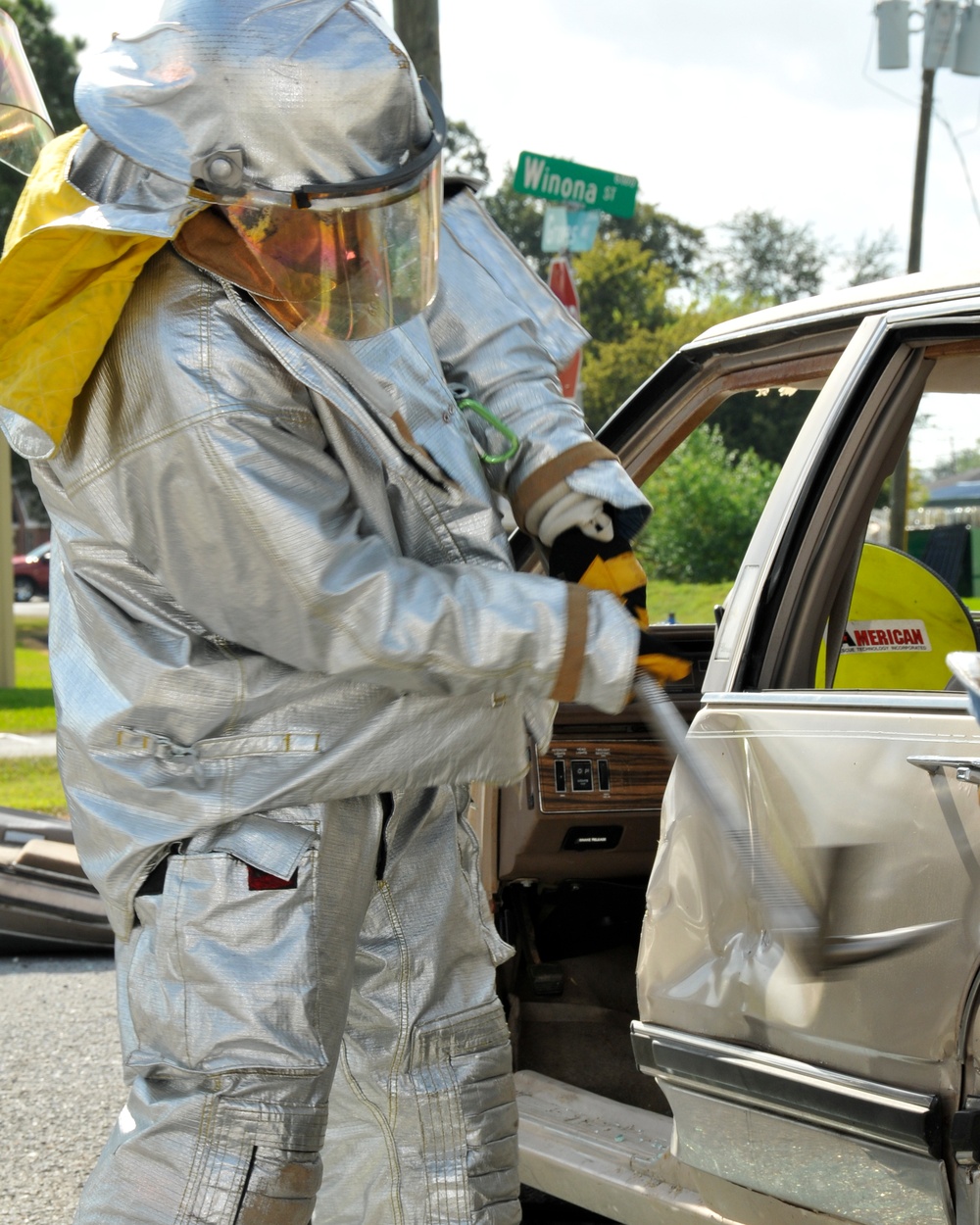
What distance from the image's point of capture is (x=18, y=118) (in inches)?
90.4

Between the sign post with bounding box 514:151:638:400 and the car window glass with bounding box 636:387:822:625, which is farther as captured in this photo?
the car window glass with bounding box 636:387:822:625

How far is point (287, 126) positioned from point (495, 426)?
51 cm

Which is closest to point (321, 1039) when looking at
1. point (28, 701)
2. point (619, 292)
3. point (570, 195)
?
point (570, 195)

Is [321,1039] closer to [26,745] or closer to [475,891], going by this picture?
[475,891]

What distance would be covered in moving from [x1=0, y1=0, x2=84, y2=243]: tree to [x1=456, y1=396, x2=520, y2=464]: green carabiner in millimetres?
Result: 19904

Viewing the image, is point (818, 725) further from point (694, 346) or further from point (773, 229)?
point (773, 229)

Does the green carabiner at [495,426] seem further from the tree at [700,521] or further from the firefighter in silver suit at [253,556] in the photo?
the tree at [700,521]

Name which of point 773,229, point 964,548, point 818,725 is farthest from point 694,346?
point 773,229

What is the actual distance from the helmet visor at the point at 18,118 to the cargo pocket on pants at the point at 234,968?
4.08 feet

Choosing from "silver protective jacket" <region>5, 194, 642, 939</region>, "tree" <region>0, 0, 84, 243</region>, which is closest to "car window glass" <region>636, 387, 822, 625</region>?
"tree" <region>0, 0, 84, 243</region>

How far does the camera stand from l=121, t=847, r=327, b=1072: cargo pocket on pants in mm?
1766

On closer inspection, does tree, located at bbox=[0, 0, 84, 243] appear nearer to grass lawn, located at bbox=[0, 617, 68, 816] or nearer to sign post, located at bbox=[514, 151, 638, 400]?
grass lawn, located at bbox=[0, 617, 68, 816]

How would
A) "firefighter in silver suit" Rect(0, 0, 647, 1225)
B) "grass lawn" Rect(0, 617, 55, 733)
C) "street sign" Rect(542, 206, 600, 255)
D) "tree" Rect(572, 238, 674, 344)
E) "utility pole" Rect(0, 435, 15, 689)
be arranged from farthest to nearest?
"tree" Rect(572, 238, 674, 344)
"utility pole" Rect(0, 435, 15, 689)
"grass lawn" Rect(0, 617, 55, 733)
"street sign" Rect(542, 206, 600, 255)
"firefighter in silver suit" Rect(0, 0, 647, 1225)

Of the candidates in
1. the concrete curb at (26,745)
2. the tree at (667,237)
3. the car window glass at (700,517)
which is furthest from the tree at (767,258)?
the concrete curb at (26,745)
